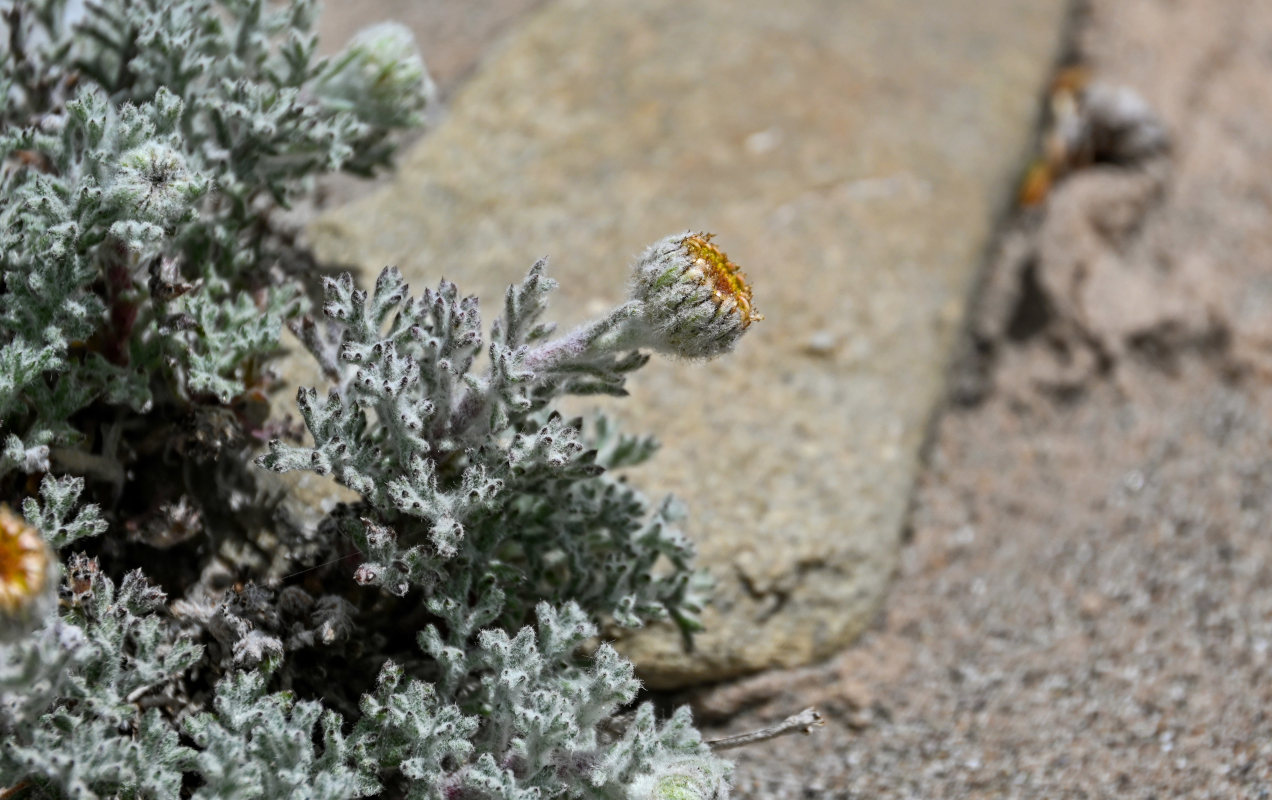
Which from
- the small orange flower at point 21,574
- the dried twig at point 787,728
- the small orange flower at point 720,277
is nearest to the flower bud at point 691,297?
the small orange flower at point 720,277

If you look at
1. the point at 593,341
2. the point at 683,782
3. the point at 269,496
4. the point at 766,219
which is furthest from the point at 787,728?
the point at 766,219

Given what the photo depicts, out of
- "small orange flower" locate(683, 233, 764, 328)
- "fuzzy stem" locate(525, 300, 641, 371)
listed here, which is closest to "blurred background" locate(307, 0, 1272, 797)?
"fuzzy stem" locate(525, 300, 641, 371)

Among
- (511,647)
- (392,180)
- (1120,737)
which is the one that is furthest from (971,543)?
(392,180)

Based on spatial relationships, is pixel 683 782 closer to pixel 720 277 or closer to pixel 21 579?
pixel 720 277

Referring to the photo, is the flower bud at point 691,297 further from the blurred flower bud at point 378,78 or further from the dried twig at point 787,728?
the blurred flower bud at point 378,78

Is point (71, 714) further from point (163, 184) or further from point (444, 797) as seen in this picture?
point (163, 184)

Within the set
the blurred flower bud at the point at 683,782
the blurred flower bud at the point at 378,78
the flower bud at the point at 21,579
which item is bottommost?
the blurred flower bud at the point at 683,782
